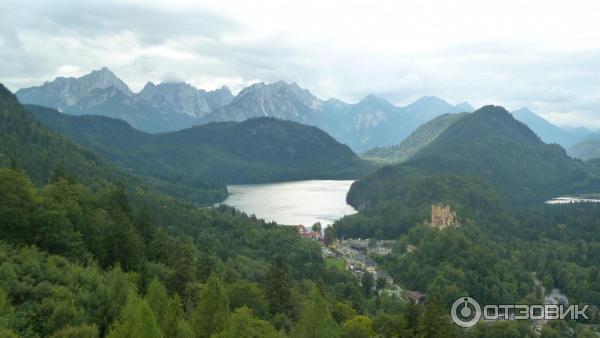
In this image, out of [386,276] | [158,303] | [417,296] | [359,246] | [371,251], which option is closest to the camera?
[158,303]

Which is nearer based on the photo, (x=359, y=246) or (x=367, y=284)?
(x=367, y=284)

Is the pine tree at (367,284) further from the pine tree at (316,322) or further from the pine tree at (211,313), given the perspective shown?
the pine tree at (211,313)

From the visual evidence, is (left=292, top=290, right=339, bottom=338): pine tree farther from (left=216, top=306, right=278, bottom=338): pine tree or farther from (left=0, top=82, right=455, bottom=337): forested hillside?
(left=216, top=306, right=278, bottom=338): pine tree

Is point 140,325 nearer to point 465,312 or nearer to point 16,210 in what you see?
point 16,210

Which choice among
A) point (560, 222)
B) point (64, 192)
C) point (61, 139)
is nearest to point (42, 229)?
point (64, 192)

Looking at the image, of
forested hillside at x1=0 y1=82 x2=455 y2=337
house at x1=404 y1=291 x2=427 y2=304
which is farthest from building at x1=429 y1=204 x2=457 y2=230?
forested hillside at x1=0 y1=82 x2=455 y2=337

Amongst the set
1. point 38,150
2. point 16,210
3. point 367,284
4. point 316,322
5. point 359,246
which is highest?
point 38,150

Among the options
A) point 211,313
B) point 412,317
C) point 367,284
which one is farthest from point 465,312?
point 211,313
